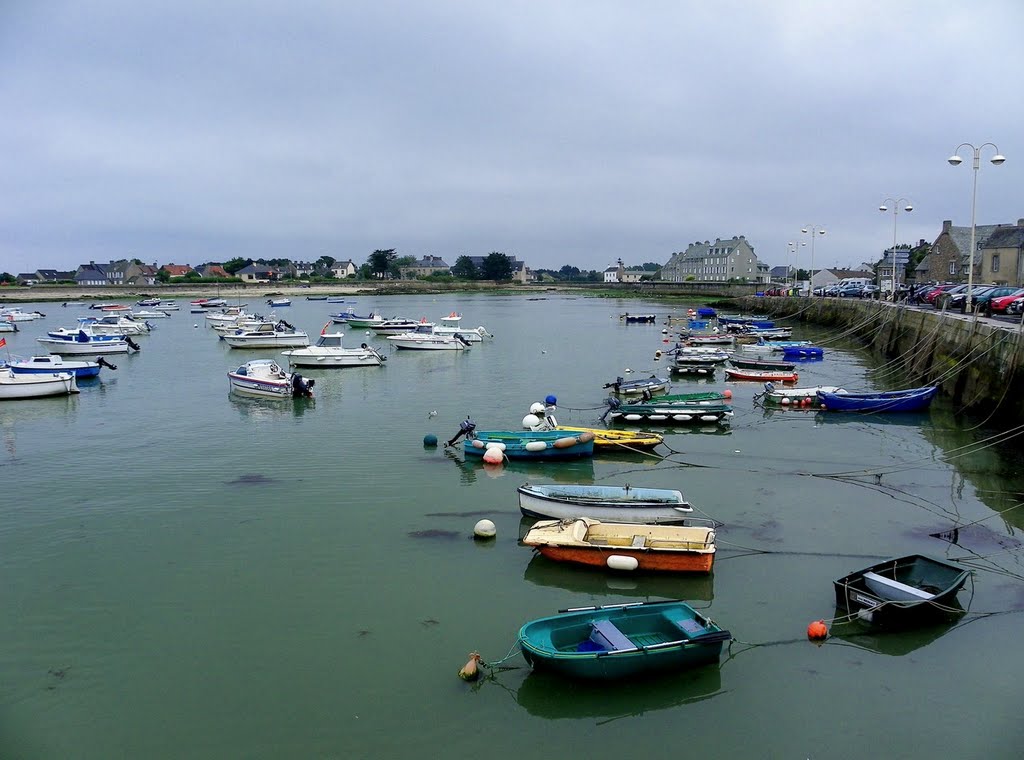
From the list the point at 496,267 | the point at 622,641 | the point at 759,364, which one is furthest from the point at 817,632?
the point at 496,267

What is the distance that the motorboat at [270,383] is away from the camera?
32.5m

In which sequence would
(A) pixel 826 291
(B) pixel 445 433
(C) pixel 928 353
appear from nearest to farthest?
(B) pixel 445 433, (C) pixel 928 353, (A) pixel 826 291

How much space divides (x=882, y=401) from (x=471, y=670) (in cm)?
2350

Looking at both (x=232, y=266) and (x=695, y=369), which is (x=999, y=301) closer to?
(x=695, y=369)

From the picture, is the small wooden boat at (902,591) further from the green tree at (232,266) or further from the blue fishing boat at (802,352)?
the green tree at (232,266)

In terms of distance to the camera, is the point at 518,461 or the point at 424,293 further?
the point at 424,293

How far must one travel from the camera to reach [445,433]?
83.4 ft

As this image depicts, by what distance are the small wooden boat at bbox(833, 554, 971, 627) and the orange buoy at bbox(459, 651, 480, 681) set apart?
6254 mm

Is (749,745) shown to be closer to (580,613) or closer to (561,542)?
(580,613)

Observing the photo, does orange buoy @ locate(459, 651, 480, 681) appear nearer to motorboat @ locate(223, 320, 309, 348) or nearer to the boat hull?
the boat hull

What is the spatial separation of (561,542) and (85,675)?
8165mm

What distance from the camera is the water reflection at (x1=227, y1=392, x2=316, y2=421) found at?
29.4m

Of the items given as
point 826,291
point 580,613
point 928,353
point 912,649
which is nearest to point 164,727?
point 580,613

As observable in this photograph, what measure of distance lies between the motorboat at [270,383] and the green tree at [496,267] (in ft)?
535
